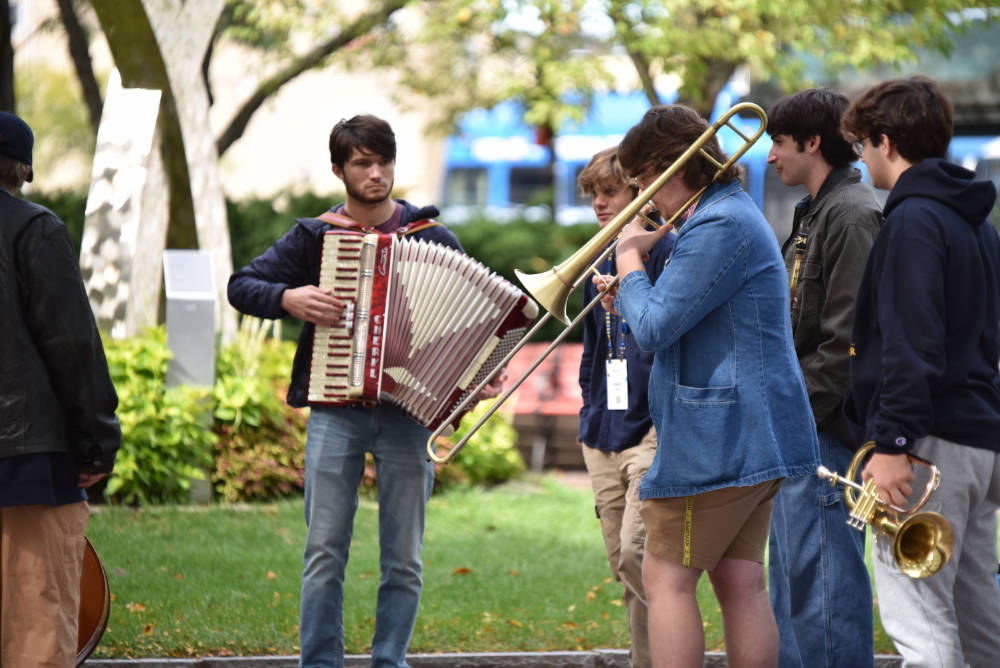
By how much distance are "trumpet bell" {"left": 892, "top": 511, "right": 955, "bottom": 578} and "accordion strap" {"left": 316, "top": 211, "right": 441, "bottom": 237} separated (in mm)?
2228

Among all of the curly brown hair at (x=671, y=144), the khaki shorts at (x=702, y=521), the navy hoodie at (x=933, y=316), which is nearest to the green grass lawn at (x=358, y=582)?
the khaki shorts at (x=702, y=521)

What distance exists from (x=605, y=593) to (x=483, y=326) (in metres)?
2.53

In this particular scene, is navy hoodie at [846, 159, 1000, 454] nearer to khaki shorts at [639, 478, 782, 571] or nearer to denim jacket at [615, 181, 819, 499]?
denim jacket at [615, 181, 819, 499]

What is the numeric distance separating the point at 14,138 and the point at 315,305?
48.6 inches

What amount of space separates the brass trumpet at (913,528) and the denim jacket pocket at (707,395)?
419mm

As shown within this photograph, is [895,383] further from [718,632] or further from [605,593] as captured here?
[605,593]

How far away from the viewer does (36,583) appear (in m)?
3.59

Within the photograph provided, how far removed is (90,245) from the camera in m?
9.07

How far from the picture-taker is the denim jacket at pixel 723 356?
3.49 meters

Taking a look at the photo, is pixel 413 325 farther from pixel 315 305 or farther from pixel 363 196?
pixel 363 196

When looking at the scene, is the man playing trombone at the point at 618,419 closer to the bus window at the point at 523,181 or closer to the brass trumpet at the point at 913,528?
the brass trumpet at the point at 913,528

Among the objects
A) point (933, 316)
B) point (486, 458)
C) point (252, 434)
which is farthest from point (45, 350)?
point (486, 458)

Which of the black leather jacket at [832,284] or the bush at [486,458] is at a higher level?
the black leather jacket at [832,284]

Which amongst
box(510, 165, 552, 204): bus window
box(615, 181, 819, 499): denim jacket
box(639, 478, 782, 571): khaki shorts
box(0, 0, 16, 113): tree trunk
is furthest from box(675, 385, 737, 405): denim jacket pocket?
box(510, 165, 552, 204): bus window
